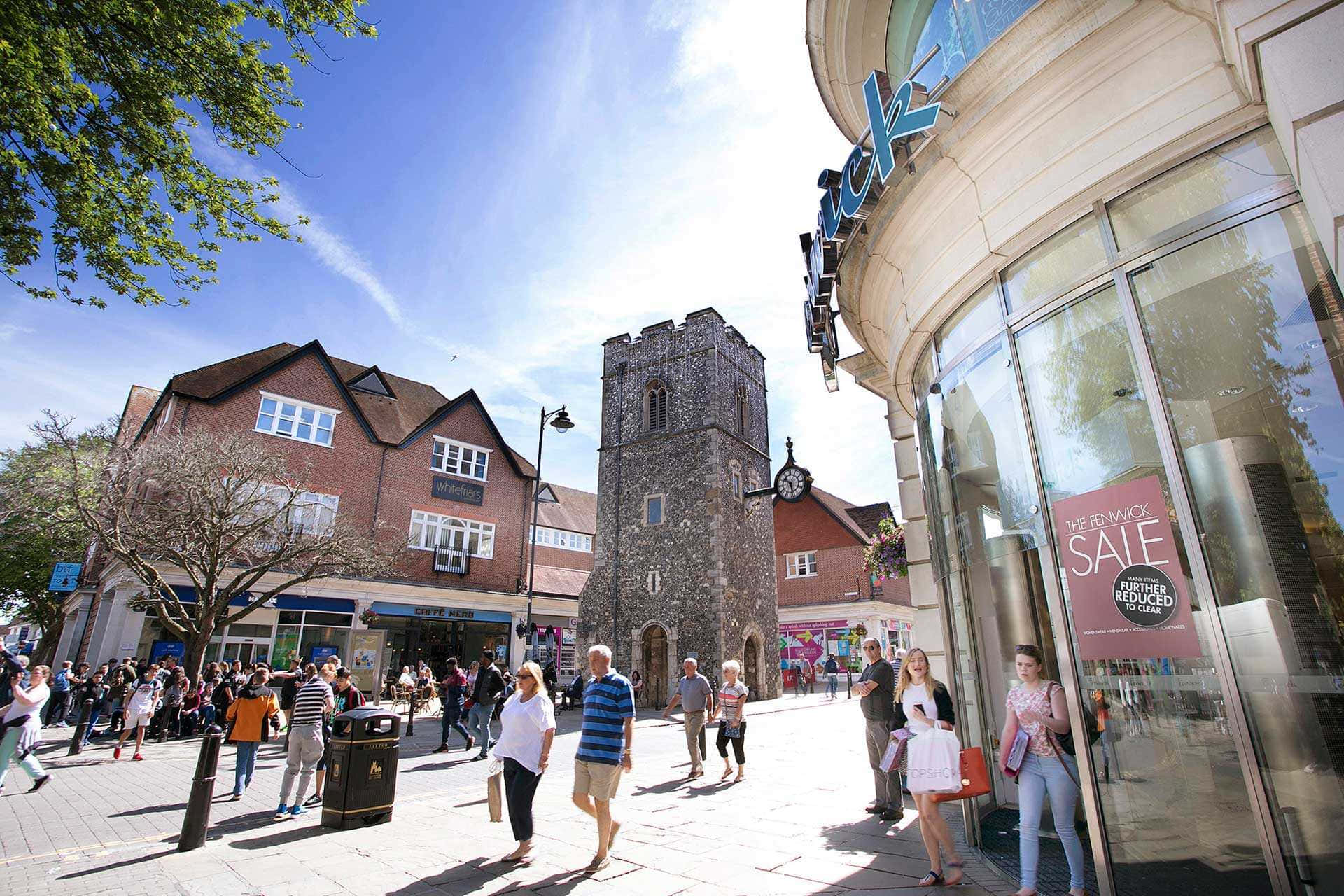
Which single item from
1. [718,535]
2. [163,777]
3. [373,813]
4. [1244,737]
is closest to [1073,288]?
[1244,737]

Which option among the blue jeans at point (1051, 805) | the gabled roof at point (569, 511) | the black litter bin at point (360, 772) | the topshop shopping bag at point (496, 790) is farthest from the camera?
the gabled roof at point (569, 511)

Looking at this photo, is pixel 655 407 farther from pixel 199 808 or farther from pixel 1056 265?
pixel 1056 265

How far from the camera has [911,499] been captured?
301 inches

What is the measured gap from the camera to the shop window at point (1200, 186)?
3723 millimetres

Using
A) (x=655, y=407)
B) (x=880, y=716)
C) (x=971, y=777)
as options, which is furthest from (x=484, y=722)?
(x=655, y=407)

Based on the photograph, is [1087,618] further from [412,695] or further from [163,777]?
[412,695]

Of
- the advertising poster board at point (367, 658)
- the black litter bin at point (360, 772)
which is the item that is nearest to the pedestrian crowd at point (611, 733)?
the black litter bin at point (360, 772)

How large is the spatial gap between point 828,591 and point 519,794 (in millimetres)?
31386

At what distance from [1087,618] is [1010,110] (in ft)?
11.9

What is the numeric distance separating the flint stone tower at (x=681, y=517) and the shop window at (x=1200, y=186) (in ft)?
70.6

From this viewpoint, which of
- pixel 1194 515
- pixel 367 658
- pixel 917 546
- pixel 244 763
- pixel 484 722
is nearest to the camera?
pixel 1194 515

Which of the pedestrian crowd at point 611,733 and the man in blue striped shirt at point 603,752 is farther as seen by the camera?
the man in blue striped shirt at point 603,752

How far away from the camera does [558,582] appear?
1284 inches

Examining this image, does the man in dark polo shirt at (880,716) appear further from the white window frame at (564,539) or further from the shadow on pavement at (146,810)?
the white window frame at (564,539)
